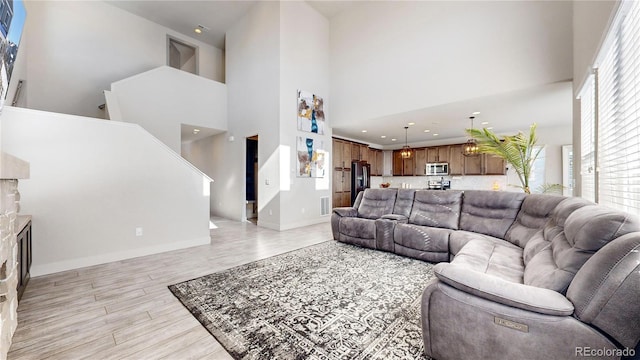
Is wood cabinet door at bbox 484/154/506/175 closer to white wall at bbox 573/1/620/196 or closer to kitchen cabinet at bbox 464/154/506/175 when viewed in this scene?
kitchen cabinet at bbox 464/154/506/175

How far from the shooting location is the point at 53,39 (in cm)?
535

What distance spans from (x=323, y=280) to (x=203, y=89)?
607 cm

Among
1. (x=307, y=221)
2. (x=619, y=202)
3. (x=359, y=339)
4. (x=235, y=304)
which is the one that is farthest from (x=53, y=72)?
(x=619, y=202)

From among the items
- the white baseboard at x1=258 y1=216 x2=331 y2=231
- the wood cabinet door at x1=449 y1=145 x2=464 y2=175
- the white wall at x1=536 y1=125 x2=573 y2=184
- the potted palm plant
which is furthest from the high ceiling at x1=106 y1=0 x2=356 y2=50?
the white wall at x1=536 y1=125 x2=573 y2=184

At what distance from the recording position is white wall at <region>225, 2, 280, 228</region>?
5570mm

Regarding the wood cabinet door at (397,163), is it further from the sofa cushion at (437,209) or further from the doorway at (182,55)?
the doorway at (182,55)

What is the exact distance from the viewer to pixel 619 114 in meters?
1.79

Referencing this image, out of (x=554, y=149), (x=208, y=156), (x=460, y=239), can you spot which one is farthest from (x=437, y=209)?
(x=208, y=156)

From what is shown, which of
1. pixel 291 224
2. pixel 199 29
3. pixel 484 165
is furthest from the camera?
pixel 484 165

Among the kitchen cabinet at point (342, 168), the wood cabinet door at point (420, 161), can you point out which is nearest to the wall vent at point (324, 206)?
the kitchen cabinet at point (342, 168)

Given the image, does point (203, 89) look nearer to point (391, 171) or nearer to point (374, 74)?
point (374, 74)

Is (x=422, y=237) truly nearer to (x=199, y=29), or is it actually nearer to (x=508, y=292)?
(x=508, y=292)

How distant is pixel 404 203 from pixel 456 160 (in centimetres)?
538

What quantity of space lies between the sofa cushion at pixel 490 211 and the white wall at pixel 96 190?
4219 millimetres
